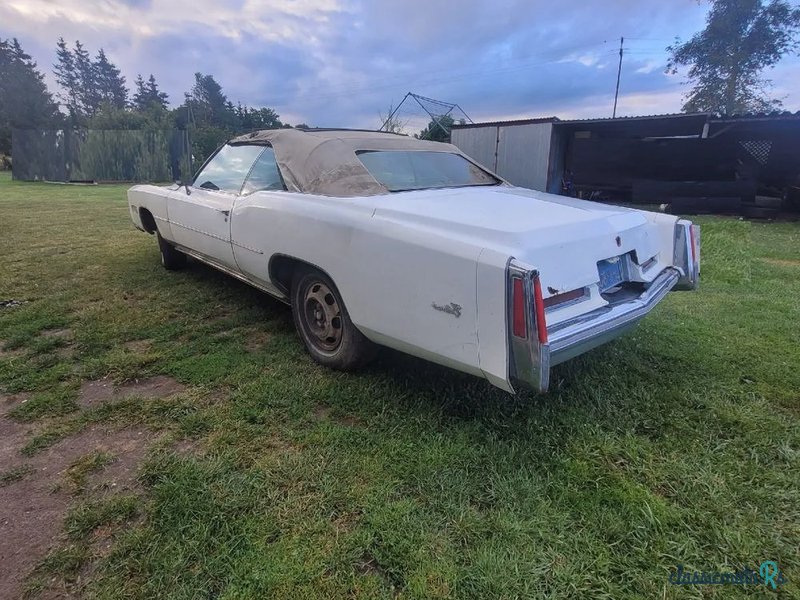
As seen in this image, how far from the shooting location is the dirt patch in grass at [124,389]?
9.04ft

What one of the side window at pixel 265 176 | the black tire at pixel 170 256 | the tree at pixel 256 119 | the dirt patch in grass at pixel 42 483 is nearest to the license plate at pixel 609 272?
the side window at pixel 265 176

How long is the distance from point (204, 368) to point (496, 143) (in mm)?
13944

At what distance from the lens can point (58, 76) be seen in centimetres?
6506

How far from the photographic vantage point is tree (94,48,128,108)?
6788 centimetres

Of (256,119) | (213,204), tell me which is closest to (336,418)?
(213,204)

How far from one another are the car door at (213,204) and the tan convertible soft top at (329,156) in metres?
0.33

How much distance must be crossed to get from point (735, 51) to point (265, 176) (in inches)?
1370

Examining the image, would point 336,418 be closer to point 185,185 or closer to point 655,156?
point 185,185

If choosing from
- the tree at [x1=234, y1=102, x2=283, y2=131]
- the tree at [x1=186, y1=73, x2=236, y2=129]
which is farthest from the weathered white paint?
the tree at [x1=186, y1=73, x2=236, y2=129]

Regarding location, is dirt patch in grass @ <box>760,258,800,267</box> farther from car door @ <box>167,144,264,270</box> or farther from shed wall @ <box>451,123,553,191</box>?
shed wall @ <box>451,123,553,191</box>

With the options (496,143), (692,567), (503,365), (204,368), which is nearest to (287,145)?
(204,368)

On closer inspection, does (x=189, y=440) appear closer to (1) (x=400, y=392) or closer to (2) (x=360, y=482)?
(2) (x=360, y=482)

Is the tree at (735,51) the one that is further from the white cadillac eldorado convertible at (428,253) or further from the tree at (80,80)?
the tree at (80,80)

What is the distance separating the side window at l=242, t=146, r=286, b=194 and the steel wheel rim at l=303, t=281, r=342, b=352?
32.9 inches
